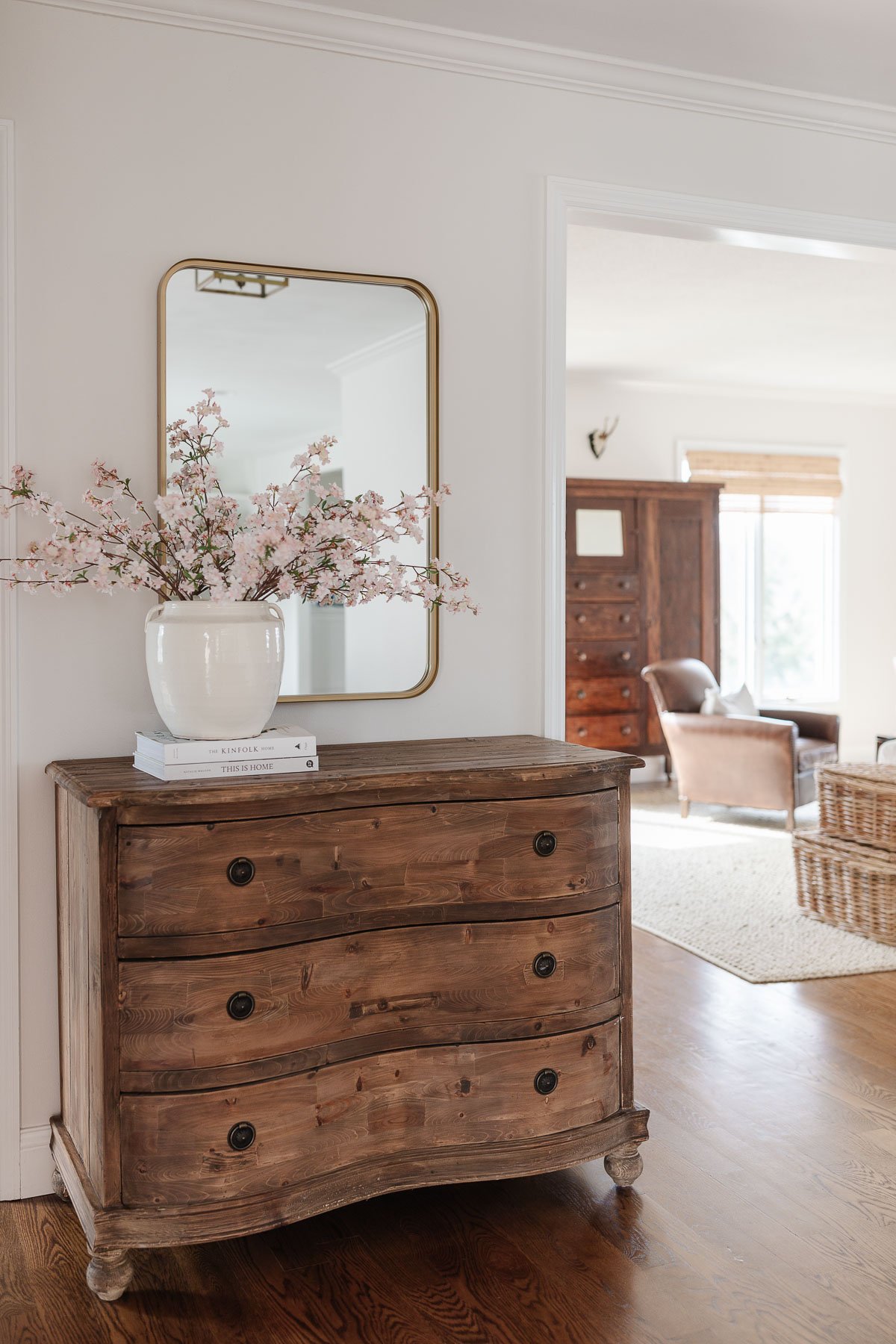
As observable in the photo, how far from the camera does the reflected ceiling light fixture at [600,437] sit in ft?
24.3

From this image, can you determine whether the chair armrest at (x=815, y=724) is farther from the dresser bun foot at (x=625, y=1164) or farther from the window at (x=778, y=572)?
the dresser bun foot at (x=625, y=1164)

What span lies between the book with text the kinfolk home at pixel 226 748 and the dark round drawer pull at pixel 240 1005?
0.41 m

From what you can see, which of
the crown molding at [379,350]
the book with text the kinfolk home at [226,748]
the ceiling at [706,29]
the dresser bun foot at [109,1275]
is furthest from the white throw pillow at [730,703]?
the dresser bun foot at [109,1275]

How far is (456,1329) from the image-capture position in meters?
1.89

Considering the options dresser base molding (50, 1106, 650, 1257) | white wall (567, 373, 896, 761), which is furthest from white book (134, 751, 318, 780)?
white wall (567, 373, 896, 761)

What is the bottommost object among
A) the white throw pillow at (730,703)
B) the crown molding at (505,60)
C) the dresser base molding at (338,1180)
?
the dresser base molding at (338,1180)

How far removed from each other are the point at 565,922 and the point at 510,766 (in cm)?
33

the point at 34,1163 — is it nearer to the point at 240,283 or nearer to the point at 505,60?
the point at 240,283

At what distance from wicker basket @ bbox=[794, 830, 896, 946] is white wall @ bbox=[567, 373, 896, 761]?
3.83 metres

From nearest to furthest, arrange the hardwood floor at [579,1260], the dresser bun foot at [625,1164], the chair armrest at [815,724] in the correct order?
the hardwood floor at [579,1260] → the dresser bun foot at [625,1164] → the chair armrest at [815,724]

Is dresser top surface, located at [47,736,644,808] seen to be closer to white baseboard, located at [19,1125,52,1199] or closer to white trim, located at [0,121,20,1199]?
white trim, located at [0,121,20,1199]

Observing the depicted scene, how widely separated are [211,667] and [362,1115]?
858 mm

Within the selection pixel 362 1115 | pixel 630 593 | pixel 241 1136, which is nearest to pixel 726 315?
pixel 630 593

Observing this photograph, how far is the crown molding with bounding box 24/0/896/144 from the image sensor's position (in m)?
2.47
